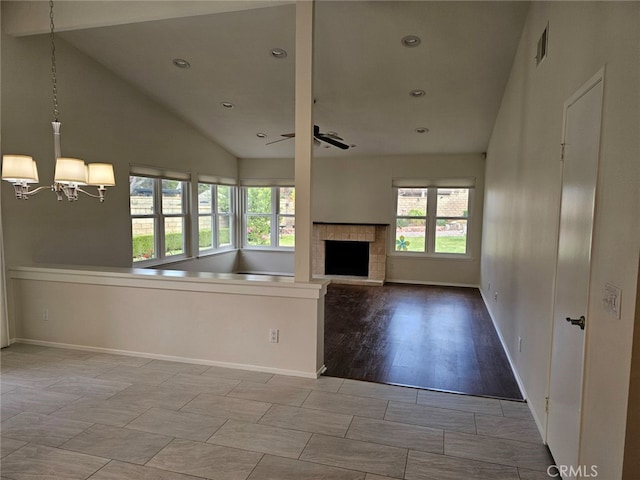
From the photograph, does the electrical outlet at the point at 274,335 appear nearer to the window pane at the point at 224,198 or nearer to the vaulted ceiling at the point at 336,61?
the vaulted ceiling at the point at 336,61

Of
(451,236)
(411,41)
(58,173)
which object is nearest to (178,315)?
(58,173)

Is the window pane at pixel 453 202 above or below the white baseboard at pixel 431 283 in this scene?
above

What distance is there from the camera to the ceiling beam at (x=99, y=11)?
325cm

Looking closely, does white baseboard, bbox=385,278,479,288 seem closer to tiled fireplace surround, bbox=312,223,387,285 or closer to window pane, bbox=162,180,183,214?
tiled fireplace surround, bbox=312,223,387,285

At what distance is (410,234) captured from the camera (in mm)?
7793

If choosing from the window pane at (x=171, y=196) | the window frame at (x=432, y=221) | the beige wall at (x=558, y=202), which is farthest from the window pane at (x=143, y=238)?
the beige wall at (x=558, y=202)

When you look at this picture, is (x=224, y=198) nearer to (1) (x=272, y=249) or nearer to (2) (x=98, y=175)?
(1) (x=272, y=249)

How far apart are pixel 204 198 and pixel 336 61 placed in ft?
13.5

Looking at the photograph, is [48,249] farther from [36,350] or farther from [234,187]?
[234,187]

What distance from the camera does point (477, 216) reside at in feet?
24.0

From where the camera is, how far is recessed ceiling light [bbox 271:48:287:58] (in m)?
4.24

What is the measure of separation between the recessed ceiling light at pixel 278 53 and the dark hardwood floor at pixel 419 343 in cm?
312

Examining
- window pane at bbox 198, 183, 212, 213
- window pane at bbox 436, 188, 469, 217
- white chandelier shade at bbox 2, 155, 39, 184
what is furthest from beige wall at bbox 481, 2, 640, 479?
window pane at bbox 198, 183, 212, 213

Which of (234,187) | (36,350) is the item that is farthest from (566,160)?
(234,187)
